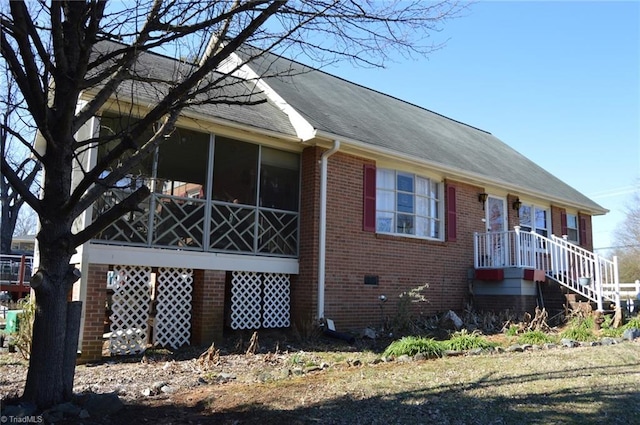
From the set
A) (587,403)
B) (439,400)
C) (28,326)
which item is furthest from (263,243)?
(587,403)

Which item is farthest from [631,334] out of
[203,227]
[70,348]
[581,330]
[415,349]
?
[70,348]

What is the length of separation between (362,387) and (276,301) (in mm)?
5048

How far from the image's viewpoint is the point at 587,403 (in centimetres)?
488

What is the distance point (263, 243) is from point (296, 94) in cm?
398

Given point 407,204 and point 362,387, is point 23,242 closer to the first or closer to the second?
point 407,204

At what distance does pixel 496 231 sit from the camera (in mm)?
14156

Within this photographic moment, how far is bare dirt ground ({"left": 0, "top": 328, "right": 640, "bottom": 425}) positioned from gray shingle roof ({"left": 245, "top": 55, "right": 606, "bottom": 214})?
16.1 ft

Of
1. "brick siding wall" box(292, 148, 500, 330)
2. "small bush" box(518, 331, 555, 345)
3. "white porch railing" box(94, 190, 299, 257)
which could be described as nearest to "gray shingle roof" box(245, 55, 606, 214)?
"brick siding wall" box(292, 148, 500, 330)

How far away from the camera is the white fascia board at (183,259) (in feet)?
27.2

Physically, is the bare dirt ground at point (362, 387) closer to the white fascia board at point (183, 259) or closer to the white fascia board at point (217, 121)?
the white fascia board at point (183, 259)

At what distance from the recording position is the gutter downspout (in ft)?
33.7

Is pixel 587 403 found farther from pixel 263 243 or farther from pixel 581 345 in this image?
pixel 263 243

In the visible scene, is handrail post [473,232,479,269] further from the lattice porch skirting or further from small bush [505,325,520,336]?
the lattice porch skirting

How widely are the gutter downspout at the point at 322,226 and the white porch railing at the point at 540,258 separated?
510 cm
